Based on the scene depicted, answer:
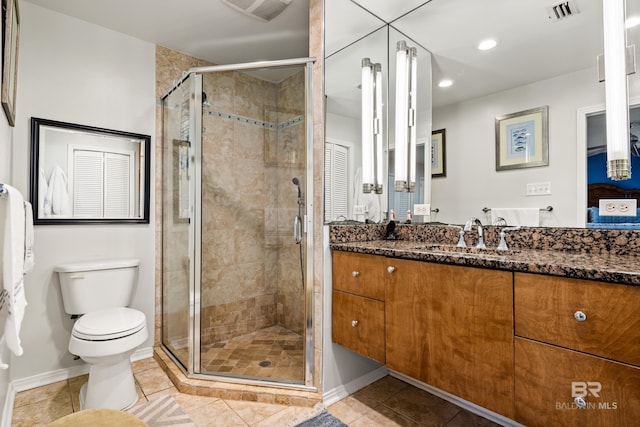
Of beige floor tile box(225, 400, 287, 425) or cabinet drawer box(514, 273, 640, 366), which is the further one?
beige floor tile box(225, 400, 287, 425)

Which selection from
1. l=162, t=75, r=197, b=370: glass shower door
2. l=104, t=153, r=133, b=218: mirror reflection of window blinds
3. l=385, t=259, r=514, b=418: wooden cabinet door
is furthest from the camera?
l=104, t=153, r=133, b=218: mirror reflection of window blinds

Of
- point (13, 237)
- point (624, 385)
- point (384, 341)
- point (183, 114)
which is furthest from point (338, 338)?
point (183, 114)

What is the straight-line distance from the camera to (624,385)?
36.1 inches

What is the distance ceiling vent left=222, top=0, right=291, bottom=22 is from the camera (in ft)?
6.66

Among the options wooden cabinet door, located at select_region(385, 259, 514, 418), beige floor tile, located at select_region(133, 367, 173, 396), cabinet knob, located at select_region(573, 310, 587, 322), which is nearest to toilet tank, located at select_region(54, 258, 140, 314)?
beige floor tile, located at select_region(133, 367, 173, 396)

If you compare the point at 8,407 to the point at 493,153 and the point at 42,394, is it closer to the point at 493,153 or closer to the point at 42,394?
the point at 42,394

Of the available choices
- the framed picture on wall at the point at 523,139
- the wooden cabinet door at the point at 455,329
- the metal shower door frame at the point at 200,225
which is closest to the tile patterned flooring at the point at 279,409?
the metal shower door frame at the point at 200,225

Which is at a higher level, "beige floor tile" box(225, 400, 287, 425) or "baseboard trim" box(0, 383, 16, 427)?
"baseboard trim" box(0, 383, 16, 427)

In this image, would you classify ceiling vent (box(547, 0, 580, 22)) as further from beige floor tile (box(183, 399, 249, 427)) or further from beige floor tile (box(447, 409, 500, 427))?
beige floor tile (box(183, 399, 249, 427))

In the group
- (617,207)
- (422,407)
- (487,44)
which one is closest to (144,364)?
(422,407)

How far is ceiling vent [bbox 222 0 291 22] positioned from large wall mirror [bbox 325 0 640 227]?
0.37m

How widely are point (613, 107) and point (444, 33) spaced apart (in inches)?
39.2

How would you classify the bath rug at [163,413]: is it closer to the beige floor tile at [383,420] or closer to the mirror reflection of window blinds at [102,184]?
the beige floor tile at [383,420]

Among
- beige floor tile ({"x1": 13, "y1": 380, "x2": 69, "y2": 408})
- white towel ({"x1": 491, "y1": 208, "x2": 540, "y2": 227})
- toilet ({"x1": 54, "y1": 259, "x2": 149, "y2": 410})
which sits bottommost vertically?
beige floor tile ({"x1": 13, "y1": 380, "x2": 69, "y2": 408})
